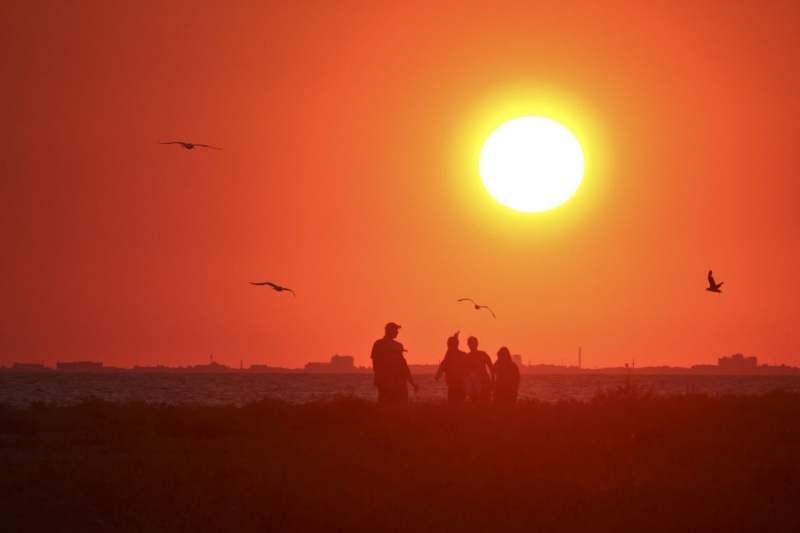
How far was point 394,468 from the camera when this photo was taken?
51.8 ft

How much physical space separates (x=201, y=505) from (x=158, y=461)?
7.63ft

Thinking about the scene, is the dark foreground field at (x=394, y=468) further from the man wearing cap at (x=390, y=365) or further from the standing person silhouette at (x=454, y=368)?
the standing person silhouette at (x=454, y=368)

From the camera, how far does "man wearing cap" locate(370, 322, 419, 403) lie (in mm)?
22953

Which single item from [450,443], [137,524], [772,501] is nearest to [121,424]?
[450,443]

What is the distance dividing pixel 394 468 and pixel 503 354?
970 centimetres

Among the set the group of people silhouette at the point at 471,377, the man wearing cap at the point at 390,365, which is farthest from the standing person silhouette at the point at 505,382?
the man wearing cap at the point at 390,365

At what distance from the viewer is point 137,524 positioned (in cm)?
1306

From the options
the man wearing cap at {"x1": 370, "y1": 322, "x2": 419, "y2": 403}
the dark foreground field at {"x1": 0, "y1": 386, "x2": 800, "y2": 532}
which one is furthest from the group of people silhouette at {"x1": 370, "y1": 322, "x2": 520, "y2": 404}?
the dark foreground field at {"x1": 0, "y1": 386, "x2": 800, "y2": 532}

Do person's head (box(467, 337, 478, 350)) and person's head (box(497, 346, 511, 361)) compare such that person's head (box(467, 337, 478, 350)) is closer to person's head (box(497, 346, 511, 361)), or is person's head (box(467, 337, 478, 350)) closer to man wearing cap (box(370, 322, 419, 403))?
person's head (box(497, 346, 511, 361))

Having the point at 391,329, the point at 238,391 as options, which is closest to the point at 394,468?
the point at 391,329

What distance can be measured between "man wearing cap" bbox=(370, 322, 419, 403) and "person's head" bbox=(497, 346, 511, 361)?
2634mm

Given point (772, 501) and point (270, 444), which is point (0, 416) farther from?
point (772, 501)

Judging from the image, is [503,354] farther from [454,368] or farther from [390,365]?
[390,365]

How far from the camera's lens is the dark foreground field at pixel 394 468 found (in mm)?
13586
